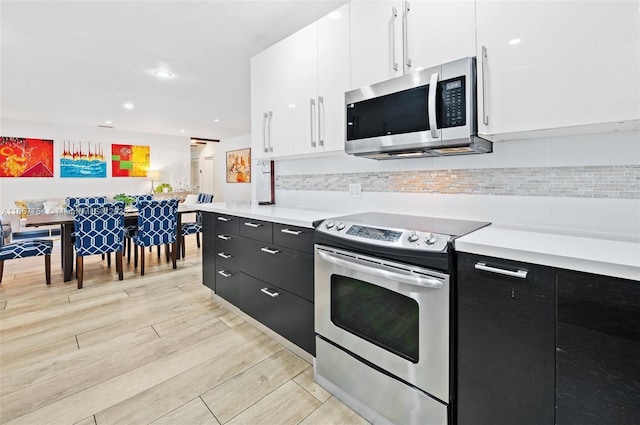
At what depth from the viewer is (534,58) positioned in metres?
1.28

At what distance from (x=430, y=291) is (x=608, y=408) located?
1.95 ft

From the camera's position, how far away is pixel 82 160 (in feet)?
23.2

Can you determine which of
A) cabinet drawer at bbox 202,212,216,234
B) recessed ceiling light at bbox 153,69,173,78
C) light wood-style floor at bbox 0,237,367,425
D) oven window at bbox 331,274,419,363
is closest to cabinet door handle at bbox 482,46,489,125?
oven window at bbox 331,274,419,363

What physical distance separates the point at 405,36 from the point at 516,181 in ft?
3.18

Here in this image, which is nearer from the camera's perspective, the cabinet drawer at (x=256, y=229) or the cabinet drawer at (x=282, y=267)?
the cabinet drawer at (x=282, y=267)

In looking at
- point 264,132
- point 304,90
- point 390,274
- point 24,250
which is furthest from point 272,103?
point 24,250

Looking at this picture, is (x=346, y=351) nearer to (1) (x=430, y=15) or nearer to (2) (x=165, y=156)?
(1) (x=430, y=15)

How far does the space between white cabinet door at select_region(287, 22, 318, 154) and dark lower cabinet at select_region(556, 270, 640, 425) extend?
1.68 meters

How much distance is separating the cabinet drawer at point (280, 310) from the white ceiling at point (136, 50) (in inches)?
81.5

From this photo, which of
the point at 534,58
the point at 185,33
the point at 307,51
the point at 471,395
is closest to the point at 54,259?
the point at 185,33

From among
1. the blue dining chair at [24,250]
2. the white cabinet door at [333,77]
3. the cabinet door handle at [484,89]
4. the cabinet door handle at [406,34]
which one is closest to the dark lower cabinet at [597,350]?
the cabinet door handle at [484,89]

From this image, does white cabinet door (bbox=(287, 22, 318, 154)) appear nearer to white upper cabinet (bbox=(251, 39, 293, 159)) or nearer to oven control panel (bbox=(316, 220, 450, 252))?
white upper cabinet (bbox=(251, 39, 293, 159))

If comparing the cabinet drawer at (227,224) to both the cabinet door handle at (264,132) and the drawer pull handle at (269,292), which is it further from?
the cabinet door handle at (264,132)

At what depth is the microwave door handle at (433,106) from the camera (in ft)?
4.87
